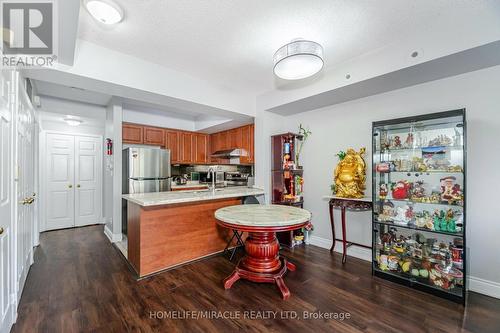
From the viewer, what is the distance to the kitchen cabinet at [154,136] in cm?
464

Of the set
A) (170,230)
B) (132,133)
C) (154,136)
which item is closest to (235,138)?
(154,136)

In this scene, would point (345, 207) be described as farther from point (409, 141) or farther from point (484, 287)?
point (484, 287)

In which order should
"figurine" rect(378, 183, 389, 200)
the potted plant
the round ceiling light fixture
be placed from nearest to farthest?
the round ceiling light fixture
"figurine" rect(378, 183, 389, 200)
the potted plant

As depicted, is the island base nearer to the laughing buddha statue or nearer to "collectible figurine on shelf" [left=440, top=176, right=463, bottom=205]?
the laughing buddha statue

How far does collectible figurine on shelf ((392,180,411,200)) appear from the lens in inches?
103

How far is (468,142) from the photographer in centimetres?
235

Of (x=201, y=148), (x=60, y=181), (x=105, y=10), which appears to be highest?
(x=105, y=10)

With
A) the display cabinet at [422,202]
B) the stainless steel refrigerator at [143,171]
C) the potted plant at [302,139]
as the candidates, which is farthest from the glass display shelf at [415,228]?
the stainless steel refrigerator at [143,171]

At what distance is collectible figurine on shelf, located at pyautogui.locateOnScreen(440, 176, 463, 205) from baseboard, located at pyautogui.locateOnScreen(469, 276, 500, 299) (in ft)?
2.89

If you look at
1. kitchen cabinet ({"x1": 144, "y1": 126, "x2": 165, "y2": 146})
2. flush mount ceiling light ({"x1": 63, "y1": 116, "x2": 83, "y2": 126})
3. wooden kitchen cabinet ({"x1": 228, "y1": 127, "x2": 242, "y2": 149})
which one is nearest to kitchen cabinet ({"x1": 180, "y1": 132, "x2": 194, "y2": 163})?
kitchen cabinet ({"x1": 144, "y1": 126, "x2": 165, "y2": 146})

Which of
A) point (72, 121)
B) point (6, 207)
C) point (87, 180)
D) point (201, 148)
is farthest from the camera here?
point (201, 148)

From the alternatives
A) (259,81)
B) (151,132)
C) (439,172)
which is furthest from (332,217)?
(151,132)

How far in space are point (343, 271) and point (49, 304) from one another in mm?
3181

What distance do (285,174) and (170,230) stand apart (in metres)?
2.07
